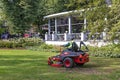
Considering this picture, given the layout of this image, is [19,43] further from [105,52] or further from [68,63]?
[68,63]

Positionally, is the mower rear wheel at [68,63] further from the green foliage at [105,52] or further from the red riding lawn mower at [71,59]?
the green foliage at [105,52]

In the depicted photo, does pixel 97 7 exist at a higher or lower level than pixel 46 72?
higher

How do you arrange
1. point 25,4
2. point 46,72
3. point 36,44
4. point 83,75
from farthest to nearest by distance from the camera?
1. point 25,4
2. point 36,44
3. point 46,72
4. point 83,75

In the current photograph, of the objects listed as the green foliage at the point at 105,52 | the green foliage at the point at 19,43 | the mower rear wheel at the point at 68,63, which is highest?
the green foliage at the point at 19,43

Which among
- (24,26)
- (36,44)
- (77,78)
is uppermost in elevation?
(24,26)

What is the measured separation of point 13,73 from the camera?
39.8 ft

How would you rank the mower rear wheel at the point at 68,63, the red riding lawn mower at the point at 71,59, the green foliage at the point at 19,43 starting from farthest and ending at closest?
the green foliage at the point at 19,43
the mower rear wheel at the point at 68,63
the red riding lawn mower at the point at 71,59

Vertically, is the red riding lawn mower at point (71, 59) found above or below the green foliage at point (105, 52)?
below

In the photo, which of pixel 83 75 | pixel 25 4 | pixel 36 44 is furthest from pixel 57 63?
pixel 25 4

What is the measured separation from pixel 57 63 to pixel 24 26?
86.7ft

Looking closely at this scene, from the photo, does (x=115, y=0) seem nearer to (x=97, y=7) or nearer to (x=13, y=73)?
(x=97, y=7)

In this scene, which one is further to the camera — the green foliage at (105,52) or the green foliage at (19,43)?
the green foliage at (19,43)

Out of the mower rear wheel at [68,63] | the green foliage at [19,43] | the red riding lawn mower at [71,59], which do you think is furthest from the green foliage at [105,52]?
the green foliage at [19,43]

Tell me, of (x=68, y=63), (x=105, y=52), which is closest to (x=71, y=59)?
(x=68, y=63)
